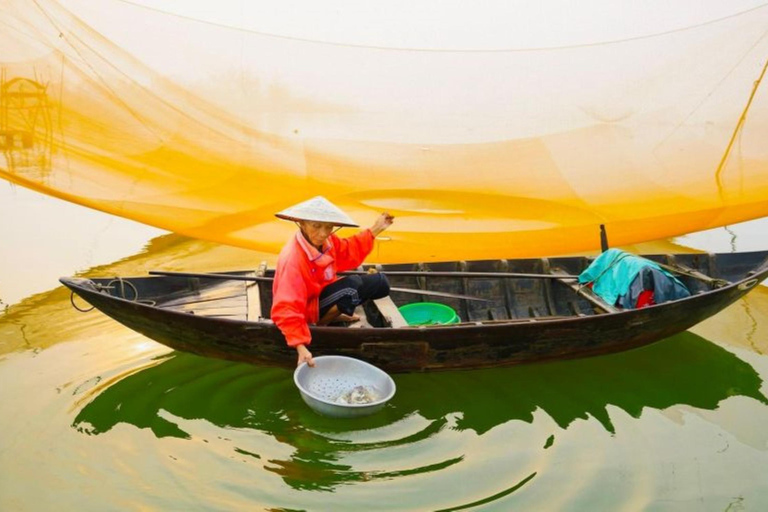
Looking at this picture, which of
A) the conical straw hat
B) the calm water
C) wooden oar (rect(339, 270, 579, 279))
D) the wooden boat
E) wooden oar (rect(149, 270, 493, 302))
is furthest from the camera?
wooden oar (rect(339, 270, 579, 279))

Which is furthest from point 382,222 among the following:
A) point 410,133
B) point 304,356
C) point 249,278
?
point 410,133

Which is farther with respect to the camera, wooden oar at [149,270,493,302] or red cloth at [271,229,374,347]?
wooden oar at [149,270,493,302]

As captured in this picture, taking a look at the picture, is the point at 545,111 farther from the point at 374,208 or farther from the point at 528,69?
the point at 374,208

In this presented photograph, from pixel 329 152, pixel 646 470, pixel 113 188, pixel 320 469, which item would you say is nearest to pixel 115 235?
pixel 113 188

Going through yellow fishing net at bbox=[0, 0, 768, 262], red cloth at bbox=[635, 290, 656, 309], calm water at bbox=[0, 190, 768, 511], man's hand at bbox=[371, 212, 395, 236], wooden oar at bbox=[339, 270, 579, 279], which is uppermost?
yellow fishing net at bbox=[0, 0, 768, 262]

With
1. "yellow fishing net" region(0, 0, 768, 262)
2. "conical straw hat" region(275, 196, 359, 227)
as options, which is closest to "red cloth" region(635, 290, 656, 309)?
"yellow fishing net" region(0, 0, 768, 262)

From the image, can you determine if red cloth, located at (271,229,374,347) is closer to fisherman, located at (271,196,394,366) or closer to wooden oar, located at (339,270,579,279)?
fisherman, located at (271,196,394,366)

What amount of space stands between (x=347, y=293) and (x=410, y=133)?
93.7 inches

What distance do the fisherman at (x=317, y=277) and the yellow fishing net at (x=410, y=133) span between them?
1.47m

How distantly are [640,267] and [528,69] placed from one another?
235cm

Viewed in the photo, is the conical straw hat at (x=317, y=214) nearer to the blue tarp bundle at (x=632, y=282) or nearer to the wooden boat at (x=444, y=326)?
the wooden boat at (x=444, y=326)

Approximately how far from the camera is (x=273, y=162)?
19.3 feet

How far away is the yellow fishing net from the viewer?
5.50 m

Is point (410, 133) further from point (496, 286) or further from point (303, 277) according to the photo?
point (303, 277)
